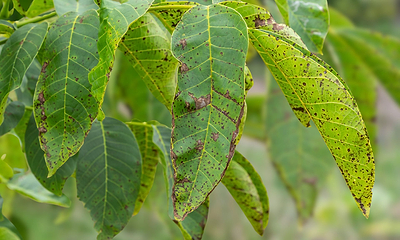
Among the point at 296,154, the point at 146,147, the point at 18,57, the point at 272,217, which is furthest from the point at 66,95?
the point at 272,217

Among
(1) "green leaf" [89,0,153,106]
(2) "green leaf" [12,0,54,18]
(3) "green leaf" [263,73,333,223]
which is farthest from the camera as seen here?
(3) "green leaf" [263,73,333,223]

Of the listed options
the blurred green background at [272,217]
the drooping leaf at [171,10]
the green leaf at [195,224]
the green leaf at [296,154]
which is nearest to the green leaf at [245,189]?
the green leaf at [195,224]

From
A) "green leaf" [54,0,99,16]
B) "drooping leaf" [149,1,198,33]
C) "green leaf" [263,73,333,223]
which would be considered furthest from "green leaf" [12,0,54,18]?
"green leaf" [263,73,333,223]

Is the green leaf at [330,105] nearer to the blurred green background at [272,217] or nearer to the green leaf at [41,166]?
the green leaf at [41,166]

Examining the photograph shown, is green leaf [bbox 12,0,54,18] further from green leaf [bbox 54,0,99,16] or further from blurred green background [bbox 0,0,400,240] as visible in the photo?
blurred green background [bbox 0,0,400,240]

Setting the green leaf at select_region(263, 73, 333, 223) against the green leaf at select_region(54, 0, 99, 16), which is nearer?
the green leaf at select_region(54, 0, 99, 16)
